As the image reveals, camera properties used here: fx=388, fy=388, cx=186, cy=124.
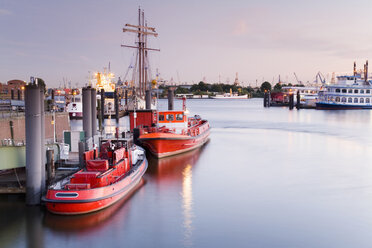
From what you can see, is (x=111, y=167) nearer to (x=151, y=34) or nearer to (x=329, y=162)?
(x=329, y=162)

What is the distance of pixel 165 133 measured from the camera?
29891 millimetres

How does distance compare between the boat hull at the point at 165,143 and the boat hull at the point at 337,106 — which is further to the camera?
the boat hull at the point at 337,106

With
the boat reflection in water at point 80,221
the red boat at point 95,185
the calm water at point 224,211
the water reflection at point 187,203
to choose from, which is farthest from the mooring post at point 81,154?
the water reflection at point 187,203

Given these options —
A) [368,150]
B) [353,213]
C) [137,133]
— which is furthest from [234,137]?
[353,213]

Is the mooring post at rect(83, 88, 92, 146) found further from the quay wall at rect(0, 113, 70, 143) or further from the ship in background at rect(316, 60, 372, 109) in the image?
the ship in background at rect(316, 60, 372, 109)

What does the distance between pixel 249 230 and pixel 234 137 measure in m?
35.0

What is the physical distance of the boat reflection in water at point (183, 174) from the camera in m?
17.8

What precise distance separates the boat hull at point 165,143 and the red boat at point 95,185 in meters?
8.03


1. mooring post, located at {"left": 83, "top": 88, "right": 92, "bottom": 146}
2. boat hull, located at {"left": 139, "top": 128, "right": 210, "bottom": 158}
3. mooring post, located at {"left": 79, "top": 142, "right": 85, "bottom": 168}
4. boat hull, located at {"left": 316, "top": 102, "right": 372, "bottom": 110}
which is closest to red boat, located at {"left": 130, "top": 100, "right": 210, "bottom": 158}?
boat hull, located at {"left": 139, "top": 128, "right": 210, "bottom": 158}

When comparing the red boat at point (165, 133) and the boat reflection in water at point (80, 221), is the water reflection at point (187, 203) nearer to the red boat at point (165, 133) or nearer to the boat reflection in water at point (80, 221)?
the red boat at point (165, 133)

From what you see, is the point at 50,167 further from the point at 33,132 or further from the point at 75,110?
the point at 75,110

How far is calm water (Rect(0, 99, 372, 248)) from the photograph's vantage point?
15523mm

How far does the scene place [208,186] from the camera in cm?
2408

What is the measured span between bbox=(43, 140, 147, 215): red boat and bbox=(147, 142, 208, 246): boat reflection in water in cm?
321
